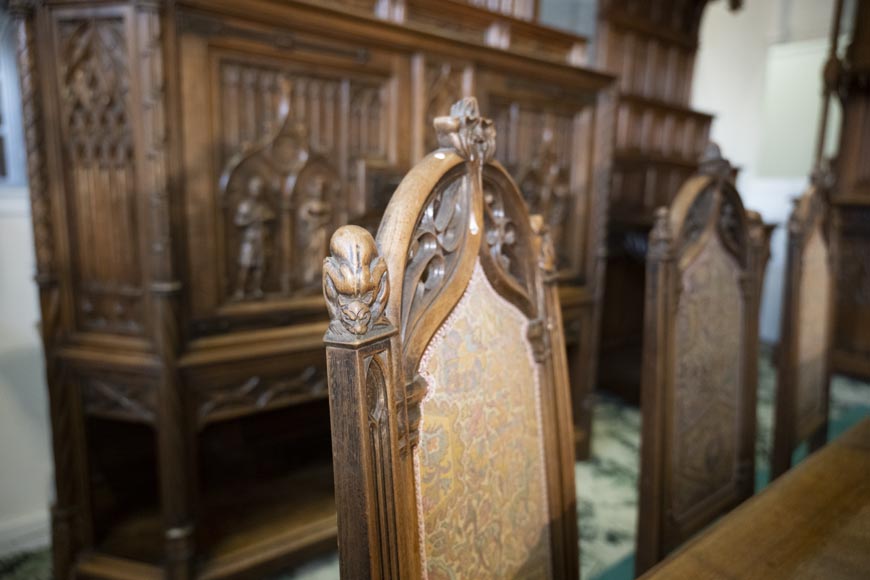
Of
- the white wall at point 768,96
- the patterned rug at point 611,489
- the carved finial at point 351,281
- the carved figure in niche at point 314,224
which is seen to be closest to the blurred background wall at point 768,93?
the white wall at point 768,96

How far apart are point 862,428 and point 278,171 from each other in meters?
1.50

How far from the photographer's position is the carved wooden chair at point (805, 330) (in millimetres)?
1630

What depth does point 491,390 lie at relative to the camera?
87 centimetres

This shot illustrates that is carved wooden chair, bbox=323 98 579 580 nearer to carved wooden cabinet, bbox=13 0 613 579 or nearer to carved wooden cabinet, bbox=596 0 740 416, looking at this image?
carved wooden cabinet, bbox=13 0 613 579

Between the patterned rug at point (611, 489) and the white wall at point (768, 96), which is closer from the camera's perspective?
the patterned rug at point (611, 489)

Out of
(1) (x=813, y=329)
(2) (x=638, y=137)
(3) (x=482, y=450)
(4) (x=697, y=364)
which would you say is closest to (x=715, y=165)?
(4) (x=697, y=364)

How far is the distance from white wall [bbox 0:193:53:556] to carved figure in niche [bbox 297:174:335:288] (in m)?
0.81

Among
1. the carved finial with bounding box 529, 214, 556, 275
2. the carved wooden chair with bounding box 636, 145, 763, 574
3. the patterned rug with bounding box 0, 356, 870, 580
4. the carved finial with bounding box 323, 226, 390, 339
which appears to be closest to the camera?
the carved finial with bounding box 323, 226, 390, 339

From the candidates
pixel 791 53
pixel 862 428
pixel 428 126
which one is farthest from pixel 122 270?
pixel 791 53

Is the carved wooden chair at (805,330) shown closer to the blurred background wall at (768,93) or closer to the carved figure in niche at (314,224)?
the carved figure in niche at (314,224)

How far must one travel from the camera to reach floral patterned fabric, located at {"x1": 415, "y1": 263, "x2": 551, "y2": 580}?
2.52ft

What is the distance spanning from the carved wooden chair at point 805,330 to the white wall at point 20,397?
214 centimetres

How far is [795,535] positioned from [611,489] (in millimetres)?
1660

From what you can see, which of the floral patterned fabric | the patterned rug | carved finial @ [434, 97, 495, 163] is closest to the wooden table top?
the floral patterned fabric
